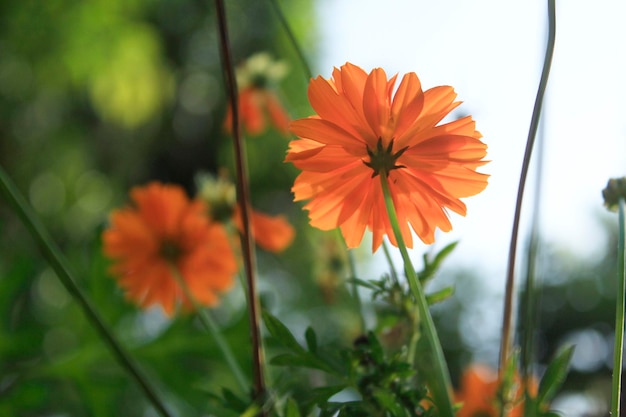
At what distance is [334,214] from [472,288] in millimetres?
2014

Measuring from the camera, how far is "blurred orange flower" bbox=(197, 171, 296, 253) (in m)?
0.46

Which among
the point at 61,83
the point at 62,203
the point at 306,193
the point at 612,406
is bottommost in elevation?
the point at 612,406

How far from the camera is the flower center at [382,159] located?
0.86 feet

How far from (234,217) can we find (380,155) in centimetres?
23

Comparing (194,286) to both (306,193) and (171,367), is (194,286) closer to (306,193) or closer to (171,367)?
(171,367)

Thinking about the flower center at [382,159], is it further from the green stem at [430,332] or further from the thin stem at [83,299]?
the thin stem at [83,299]

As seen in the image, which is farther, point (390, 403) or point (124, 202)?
point (124, 202)

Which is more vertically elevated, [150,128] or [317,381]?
[150,128]

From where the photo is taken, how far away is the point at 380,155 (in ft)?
0.86

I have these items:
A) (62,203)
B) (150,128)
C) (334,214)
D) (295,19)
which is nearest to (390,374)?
(334,214)

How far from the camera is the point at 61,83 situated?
13.0 feet

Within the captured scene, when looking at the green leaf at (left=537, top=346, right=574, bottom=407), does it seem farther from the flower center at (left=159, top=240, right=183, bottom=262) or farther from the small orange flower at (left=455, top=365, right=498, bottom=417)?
the flower center at (left=159, top=240, right=183, bottom=262)

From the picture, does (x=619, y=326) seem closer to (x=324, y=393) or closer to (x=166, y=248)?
(x=324, y=393)

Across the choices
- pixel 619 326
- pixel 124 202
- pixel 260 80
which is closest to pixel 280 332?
pixel 619 326
